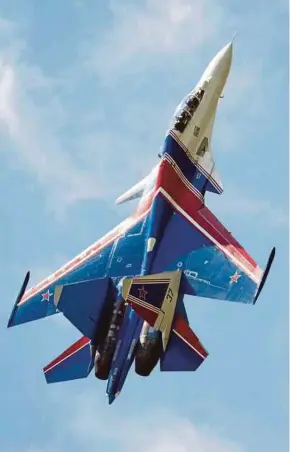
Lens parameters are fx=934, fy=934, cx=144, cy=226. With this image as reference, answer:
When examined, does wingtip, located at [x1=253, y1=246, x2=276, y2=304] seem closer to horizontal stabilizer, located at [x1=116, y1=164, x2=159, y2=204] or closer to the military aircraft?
the military aircraft

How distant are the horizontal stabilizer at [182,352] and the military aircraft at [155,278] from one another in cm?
3

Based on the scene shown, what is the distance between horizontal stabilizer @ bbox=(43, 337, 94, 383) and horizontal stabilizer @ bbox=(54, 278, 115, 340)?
3.77 ft

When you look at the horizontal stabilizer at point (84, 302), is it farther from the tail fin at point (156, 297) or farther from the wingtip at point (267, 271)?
the wingtip at point (267, 271)

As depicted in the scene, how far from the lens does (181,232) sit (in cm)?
2656

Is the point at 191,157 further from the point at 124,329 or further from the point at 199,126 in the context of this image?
the point at 124,329

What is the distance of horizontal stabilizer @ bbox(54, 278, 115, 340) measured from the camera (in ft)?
75.2

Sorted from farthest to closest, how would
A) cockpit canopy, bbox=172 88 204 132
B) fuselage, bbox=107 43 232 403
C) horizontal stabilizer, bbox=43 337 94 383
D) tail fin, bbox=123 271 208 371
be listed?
cockpit canopy, bbox=172 88 204 132 < horizontal stabilizer, bbox=43 337 94 383 < fuselage, bbox=107 43 232 403 < tail fin, bbox=123 271 208 371

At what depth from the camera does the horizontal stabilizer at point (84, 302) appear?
22.9 m

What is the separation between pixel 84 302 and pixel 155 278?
198 cm

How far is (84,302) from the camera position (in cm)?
2356

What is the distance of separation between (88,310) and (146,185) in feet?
22.5

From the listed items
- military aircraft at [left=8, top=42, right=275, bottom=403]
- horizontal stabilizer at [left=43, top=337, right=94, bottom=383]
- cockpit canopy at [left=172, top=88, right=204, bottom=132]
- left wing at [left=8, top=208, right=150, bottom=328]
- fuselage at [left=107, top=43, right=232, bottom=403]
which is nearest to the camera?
military aircraft at [left=8, top=42, right=275, bottom=403]

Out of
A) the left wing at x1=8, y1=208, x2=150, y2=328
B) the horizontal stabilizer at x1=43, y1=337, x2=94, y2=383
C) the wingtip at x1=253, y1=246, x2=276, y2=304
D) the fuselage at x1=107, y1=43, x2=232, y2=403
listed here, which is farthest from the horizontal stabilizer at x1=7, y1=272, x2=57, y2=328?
the wingtip at x1=253, y1=246, x2=276, y2=304

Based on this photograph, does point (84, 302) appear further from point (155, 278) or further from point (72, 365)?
point (72, 365)
